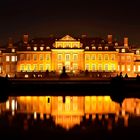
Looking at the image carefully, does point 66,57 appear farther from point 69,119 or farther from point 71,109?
point 69,119

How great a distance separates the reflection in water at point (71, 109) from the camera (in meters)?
14.5

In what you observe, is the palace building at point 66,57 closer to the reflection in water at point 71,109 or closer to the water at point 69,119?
the reflection in water at point 71,109

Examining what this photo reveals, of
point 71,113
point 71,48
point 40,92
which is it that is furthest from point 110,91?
point 71,48

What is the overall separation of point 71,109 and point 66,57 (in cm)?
Answer: 4446

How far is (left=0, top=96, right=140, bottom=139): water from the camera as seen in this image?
39.0 ft

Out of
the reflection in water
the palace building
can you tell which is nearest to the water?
the reflection in water

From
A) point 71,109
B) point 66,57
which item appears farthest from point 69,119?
point 66,57

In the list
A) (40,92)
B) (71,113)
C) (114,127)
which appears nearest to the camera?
(114,127)

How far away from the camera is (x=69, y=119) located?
14492 mm

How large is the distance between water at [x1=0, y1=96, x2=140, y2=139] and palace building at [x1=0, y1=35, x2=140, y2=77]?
1618 inches

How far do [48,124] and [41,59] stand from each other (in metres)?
48.5

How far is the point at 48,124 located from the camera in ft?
43.7

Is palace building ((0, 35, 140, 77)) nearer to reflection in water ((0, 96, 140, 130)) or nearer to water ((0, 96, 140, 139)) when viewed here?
reflection in water ((0, 96, 140, 130))

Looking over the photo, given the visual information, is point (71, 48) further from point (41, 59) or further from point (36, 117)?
point (36, 117)
